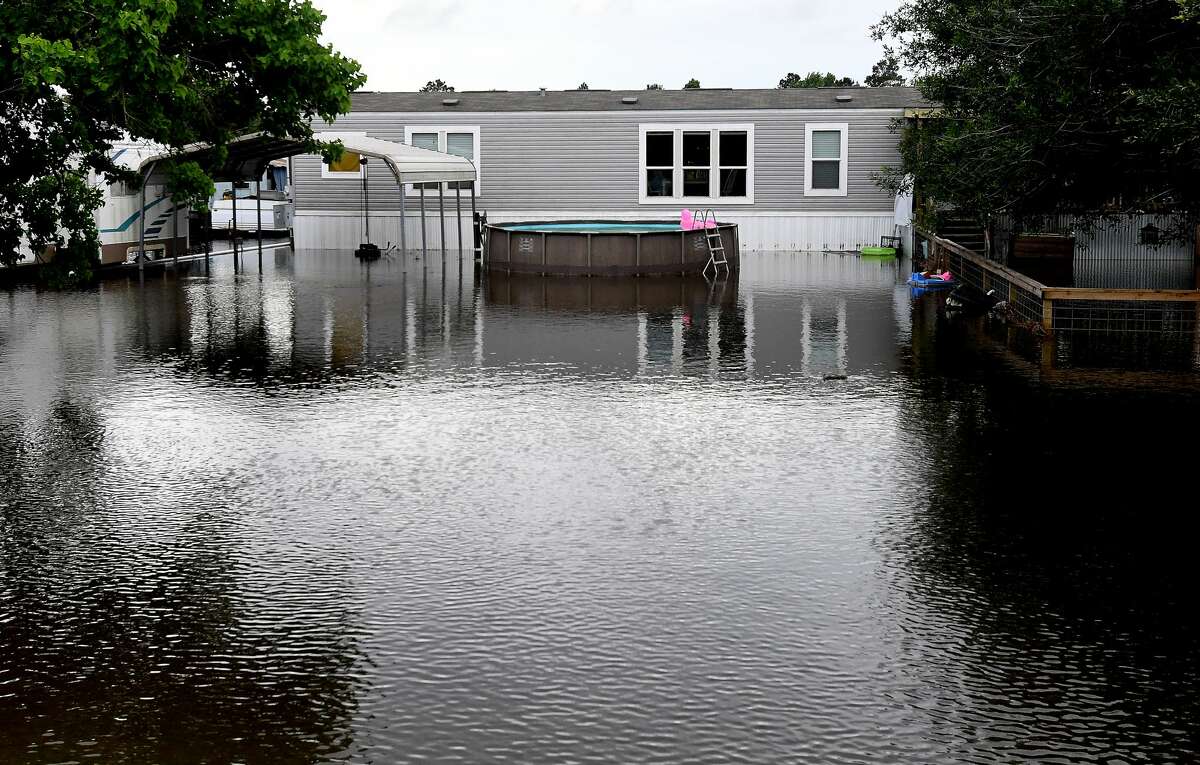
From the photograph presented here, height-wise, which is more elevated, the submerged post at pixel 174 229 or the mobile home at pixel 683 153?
the mobile home at pixel 683 153

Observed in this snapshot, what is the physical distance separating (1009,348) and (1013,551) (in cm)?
916

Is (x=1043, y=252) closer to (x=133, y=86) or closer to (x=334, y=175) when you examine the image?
(x=334, y=175)

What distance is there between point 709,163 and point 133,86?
24.1m

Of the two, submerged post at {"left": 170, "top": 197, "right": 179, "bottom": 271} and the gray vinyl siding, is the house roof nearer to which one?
the gray vinyl siding

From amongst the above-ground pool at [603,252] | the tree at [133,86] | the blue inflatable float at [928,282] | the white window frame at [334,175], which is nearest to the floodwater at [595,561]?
the tree at [133,86]

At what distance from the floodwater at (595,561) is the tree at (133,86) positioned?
1.92m

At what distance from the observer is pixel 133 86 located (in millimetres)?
15180

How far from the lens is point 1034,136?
1792 cm

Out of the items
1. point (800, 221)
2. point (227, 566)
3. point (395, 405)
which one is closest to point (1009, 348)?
point (395, 405)

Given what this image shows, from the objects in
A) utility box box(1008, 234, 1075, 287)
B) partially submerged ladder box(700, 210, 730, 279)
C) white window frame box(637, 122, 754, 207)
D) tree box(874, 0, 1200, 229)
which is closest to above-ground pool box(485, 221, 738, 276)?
partially submerged ladder box(700, 210, 730, 279)

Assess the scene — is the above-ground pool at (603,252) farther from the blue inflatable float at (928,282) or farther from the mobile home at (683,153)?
the mobile home at (683,153)

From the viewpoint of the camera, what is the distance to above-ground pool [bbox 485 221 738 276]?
93.0 ft

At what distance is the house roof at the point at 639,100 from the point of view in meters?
37.3

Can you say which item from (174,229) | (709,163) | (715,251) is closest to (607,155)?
(709,163)
